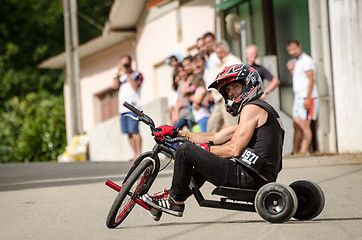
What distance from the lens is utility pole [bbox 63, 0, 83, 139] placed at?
858 inches

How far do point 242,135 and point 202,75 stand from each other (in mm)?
Answer: 6747

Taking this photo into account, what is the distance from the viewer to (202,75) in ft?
44.1

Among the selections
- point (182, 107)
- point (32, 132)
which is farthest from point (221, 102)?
point (32, 132)

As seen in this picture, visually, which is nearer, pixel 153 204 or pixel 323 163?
pixel 153 204

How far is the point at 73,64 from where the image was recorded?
22.1 m

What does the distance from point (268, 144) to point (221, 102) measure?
19.2 ft

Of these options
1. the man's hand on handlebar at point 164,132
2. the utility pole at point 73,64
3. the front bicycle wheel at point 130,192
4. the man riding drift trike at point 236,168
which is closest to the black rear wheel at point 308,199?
the man riding drift trike at point 236,168

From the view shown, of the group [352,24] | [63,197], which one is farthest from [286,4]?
[63,197]

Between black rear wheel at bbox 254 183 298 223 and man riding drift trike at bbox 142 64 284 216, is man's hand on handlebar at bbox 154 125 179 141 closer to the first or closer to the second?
man riding drift trike at bbox 142 64 284 216

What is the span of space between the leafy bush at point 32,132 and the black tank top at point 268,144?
18351 mm

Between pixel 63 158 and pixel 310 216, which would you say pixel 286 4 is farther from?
pixel 310 216

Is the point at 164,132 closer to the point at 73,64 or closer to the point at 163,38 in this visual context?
the point at 73,64

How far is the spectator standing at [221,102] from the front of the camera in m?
12.5

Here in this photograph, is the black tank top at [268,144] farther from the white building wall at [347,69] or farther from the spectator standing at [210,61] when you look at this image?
the white building wall at [347,69]
